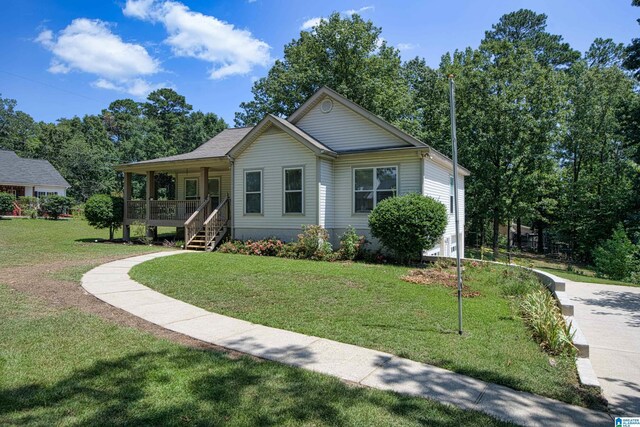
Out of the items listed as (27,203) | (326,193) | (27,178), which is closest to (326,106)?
(326,193)

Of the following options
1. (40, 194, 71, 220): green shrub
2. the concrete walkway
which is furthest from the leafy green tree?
the concrete walkway

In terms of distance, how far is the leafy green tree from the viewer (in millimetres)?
27781

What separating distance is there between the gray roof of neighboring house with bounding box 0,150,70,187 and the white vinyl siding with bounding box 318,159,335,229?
121ft

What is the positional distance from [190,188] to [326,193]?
9.79m

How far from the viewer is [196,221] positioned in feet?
53.0

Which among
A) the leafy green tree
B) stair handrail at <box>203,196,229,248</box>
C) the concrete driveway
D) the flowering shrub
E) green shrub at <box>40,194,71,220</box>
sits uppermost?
the leafy green tree

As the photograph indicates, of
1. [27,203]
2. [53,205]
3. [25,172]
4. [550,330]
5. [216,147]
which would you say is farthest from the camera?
[25,172]

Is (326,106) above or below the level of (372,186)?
above

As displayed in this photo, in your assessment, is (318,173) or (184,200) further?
(184,200)

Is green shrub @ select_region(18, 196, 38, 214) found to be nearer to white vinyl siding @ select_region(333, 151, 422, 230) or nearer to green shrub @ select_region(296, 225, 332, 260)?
green shrub @ select_region(296, 225, 332, 260)

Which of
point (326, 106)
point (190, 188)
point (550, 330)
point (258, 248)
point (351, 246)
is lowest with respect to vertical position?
point (550, 330)

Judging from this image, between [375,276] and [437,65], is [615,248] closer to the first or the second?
[375,276]

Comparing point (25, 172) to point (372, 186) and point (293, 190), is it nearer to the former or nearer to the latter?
point (293, 190)

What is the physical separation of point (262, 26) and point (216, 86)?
26.1ft
